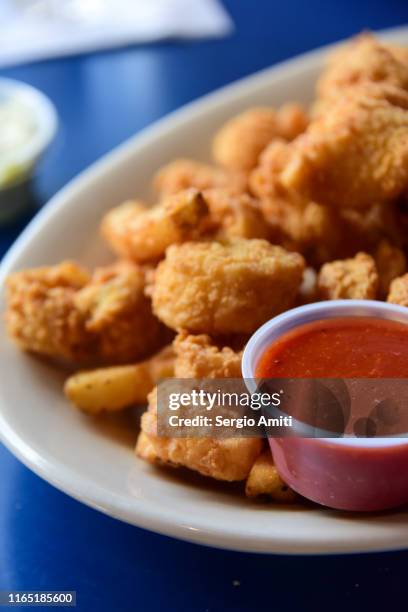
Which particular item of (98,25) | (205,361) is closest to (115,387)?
(205,361)

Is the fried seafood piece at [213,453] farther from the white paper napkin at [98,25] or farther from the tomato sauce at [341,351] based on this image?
the white paper napkin at [98,25]

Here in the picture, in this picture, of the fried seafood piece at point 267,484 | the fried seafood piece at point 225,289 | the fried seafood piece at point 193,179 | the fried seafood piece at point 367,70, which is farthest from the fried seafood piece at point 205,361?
the fried seafood piece at point 367,70

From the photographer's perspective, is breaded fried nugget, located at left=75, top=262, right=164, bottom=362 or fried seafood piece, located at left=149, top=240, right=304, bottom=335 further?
breaded fried nugget, located at left=75, top=262, right=164, bottom=362

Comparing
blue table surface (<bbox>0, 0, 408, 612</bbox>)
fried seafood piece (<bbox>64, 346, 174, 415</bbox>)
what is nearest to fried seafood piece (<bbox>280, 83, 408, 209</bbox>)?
fried seafood piece (<bbox>64, 346, 174, 415</bbox>)

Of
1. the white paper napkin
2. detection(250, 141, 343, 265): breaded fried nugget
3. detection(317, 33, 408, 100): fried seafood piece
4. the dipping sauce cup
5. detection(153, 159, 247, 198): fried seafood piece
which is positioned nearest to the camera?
the dipping sauce cup

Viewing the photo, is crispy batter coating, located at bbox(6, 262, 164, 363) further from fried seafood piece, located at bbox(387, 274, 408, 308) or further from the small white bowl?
the small white bowl

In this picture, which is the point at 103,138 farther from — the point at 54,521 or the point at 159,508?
the point at 159,508
